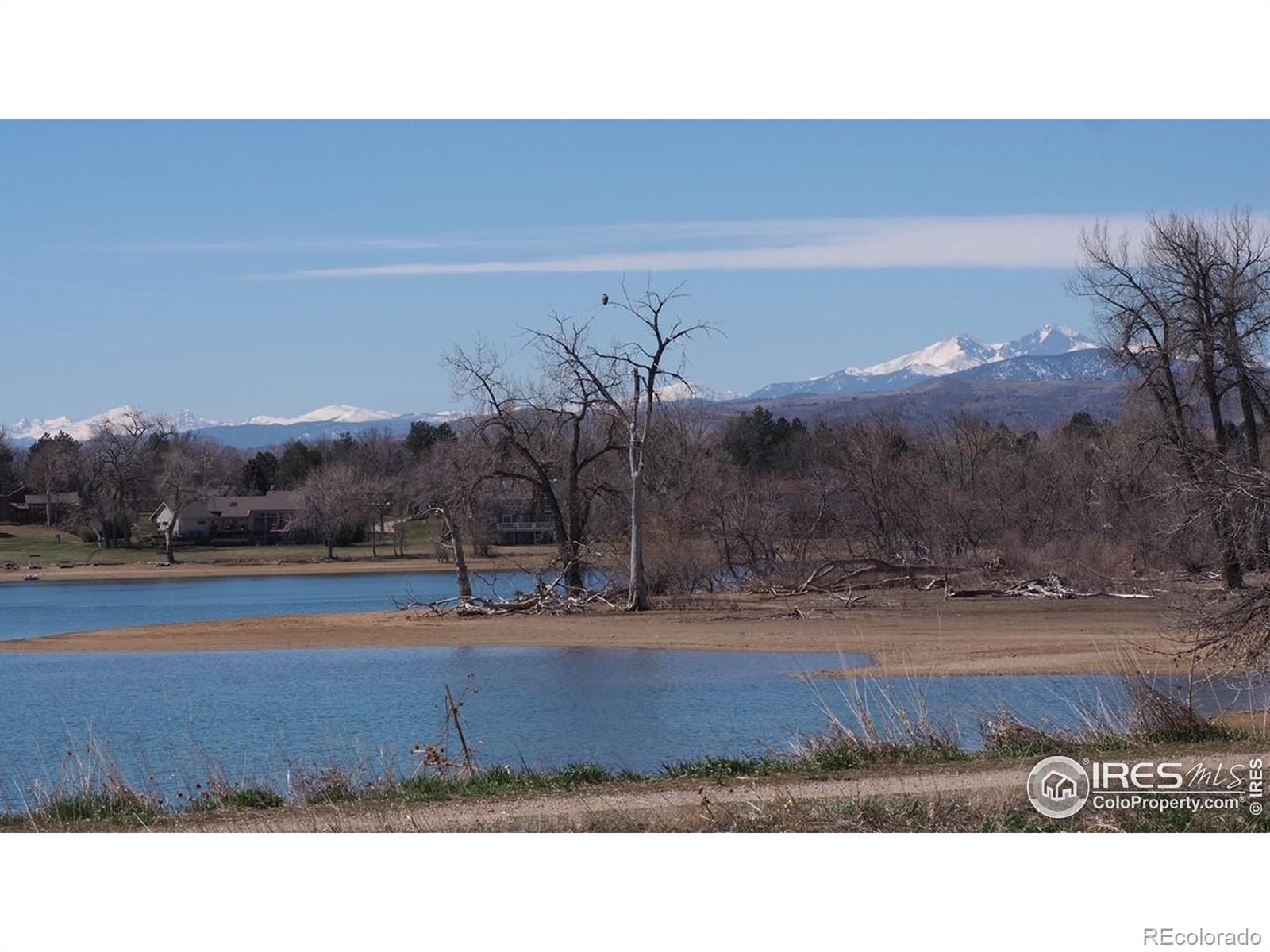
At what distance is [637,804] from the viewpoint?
15266 millimetres

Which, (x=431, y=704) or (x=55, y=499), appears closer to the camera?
(x=431, y=704)

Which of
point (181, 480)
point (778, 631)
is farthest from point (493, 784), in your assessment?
point (181, 480)

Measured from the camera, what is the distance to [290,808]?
1584 centimetres

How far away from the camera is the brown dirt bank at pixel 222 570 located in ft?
310

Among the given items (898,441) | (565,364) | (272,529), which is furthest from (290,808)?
(272,529)

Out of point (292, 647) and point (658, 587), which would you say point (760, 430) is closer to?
point (658, 587)

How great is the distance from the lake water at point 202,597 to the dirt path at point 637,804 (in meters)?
35.2

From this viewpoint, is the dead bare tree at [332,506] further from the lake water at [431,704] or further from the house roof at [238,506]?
the lake water at [431,704]

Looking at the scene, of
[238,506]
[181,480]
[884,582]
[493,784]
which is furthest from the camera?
[238,506]

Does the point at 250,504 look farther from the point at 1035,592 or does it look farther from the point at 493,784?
the point at 493,784

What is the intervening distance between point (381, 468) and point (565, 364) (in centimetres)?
7902

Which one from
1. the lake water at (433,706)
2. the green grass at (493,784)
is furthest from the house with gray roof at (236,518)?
the green grass at (493,784)

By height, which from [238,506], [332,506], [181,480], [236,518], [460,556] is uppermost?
[181,480]
